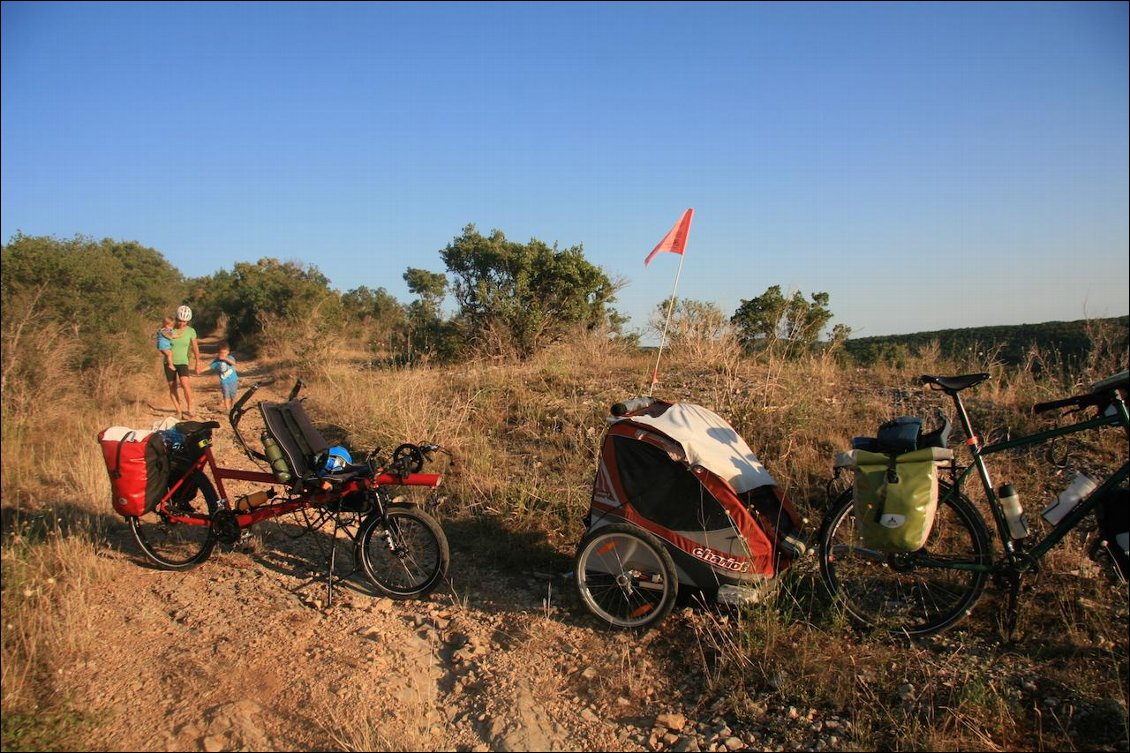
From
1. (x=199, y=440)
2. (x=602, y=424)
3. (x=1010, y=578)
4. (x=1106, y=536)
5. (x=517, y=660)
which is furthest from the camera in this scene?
(x=602, y=424)

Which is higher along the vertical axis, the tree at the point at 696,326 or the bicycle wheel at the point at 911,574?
the tree at the point at 696,326

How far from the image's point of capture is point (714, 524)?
361 cm

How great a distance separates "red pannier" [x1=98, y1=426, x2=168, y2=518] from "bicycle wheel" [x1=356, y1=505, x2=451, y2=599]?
1550 millimetres

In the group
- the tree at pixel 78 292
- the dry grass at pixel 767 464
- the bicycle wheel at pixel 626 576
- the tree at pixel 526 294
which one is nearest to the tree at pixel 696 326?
the dry grass at pixel 767 464

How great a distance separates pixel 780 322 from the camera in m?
8.27

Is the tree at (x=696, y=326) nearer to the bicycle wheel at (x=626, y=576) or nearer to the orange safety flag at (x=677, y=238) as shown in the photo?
the orange safety flag at (x=677, y=238)

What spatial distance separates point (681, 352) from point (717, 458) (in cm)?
596

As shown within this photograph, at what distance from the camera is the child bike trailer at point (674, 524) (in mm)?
3590

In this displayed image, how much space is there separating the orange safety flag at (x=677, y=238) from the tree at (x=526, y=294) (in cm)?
649

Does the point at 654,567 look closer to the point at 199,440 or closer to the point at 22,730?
the point at 22,730

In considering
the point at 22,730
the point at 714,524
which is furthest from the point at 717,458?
the point at 22,730

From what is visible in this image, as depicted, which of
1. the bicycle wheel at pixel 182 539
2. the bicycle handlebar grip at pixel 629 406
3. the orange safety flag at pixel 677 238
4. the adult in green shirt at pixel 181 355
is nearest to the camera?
the bicycle handlebar grip at pixel 629 406

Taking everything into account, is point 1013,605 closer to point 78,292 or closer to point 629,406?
point 629,406

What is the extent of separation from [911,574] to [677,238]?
4.13m
